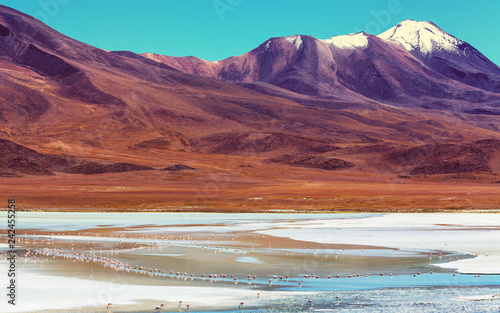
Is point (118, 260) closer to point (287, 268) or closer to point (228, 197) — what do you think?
point (287, 268)

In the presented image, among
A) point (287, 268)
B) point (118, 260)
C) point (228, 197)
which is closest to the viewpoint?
point (287, 268)

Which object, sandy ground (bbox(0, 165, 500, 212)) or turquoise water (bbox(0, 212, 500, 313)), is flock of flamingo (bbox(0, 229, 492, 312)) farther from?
sandy ground (bbox(0, 165, 500, 212))

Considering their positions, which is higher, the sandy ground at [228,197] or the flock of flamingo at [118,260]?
the sandy ground at [228,197]

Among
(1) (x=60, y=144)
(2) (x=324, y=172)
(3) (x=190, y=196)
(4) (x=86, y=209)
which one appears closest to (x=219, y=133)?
(1) (x=60, y=144)

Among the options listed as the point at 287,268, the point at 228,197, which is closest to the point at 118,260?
the point at 287,268

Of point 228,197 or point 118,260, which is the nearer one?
point 118,260

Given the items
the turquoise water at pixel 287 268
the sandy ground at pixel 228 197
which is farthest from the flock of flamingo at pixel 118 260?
the sandy ground at pixel 228 197

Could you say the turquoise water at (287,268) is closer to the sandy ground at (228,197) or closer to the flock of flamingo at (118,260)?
the flock of flamingo at (118,260)

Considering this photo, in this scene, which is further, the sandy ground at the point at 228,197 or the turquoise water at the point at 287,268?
the sandy ground at the point at 228,197

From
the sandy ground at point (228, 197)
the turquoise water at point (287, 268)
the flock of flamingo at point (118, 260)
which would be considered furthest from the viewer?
the sandy ground at point (228, 197)

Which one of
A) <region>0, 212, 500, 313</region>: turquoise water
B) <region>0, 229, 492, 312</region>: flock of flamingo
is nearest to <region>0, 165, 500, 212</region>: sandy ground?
<region>0, 212, 500, 313</region>: turquoise water

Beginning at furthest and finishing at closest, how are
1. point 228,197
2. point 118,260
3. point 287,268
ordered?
point 228,197, point 118,260, point 287,268
